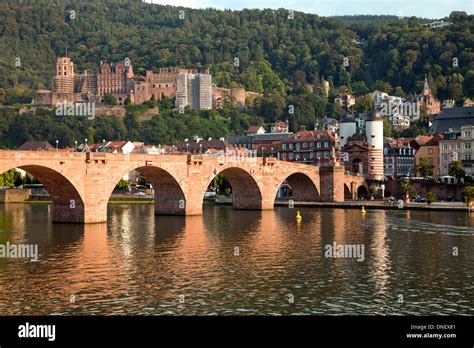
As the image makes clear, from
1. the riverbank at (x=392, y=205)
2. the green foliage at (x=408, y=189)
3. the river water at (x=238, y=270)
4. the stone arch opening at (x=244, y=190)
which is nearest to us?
the river water at (x=238, y=270)

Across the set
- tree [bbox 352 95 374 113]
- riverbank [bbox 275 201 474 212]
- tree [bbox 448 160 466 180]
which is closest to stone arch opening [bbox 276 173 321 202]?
riverbank [bbox 275 201 474 212]

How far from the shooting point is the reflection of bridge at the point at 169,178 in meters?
54.0

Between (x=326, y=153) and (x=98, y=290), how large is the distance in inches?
3604

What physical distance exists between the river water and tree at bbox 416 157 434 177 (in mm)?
44578

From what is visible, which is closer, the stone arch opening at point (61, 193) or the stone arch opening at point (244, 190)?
the stone arch opening at point (61, 193)

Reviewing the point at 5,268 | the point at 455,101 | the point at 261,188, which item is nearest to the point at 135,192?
the point at 261,188

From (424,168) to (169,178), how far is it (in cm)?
5116

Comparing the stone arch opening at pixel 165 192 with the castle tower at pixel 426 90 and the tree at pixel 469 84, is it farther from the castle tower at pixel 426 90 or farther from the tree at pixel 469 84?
the castle tower at pixel 426 90

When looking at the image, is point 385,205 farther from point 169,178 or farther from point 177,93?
point 177,93

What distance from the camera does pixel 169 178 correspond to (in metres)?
66.2

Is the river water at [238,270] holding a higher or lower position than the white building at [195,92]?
lower

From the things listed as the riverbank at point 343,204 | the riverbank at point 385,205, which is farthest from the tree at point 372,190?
the riverbank at point 385,205

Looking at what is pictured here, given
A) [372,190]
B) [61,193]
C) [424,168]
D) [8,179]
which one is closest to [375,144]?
[424,168]

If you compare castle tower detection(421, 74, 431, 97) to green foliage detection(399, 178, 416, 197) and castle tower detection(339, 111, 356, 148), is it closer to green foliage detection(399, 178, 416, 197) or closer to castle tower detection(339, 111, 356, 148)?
castle tower detection(339, 111, 356, 148)
